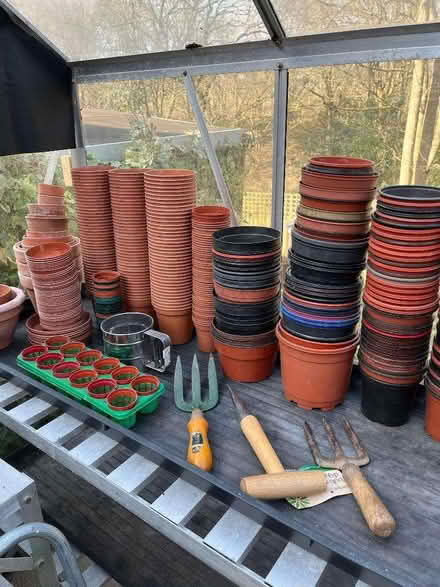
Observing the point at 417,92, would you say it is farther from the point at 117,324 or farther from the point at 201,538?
the point at 201,538

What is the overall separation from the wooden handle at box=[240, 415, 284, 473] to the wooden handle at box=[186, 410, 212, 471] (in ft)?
0.41

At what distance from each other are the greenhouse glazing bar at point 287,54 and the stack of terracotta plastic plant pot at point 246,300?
732 mm

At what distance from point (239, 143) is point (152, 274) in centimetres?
251

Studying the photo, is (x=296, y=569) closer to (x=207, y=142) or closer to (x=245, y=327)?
(x=245, y=327)

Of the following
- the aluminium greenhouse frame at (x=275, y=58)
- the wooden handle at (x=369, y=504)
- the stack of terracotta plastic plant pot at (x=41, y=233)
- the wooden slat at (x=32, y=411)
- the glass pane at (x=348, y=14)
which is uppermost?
the glass pane at (x=348, y=14)

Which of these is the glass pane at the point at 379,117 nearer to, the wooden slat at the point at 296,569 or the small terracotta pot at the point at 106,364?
the small terracotta pot at the point at 106,364

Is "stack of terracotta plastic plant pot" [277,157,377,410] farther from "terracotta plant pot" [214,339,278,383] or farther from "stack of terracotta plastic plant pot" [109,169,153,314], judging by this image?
"stack of terracotta plastic plant pot" [109,169,153,314]

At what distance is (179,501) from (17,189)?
2.65m

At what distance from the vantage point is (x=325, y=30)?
1689 millimetres

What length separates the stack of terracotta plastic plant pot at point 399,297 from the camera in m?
1.21

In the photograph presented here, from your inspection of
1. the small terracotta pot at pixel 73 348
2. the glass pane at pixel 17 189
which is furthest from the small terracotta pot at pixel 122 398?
the glass pane at pixel 17 189

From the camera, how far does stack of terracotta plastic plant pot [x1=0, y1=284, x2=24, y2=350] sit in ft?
6.09

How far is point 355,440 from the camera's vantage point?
4.45 ft

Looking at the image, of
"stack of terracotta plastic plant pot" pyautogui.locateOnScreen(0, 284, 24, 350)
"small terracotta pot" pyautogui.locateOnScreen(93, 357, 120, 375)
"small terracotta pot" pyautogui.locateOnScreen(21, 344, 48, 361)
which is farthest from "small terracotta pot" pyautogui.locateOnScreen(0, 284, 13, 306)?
"small terracotta pot" pyautogui.locateOnScreen(93, 357, 120, 375)
